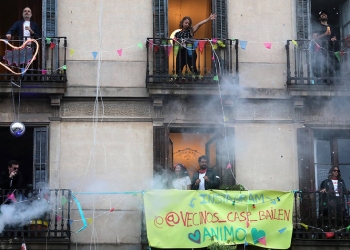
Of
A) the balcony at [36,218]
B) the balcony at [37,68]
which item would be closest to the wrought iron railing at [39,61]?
the balcony at [37,68]

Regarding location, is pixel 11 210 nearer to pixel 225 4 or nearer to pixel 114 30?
pixel 114 30

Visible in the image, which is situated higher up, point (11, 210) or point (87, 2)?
point (87, 2)

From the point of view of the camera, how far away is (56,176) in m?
19.2

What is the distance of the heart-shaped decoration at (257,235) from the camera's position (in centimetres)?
1866

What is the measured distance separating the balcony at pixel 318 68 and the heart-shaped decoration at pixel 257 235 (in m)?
3.09

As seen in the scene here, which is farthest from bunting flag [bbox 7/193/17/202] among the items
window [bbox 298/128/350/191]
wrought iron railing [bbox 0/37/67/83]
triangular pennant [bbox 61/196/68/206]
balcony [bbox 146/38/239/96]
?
window [bbox 298/128/350/191]

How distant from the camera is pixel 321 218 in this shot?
1909cm

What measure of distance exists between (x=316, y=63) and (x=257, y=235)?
4205mm

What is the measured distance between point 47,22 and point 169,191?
4591 mm

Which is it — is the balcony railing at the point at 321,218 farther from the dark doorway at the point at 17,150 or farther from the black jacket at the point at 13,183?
the dark doorway at the point at 17,150

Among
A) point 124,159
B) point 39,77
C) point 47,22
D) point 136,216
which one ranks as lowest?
point 136,216

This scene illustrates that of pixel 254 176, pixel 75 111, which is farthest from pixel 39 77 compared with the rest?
pixel 254 176

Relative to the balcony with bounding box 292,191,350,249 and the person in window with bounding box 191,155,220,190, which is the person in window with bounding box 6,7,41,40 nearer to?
the person in window with bounding box 191,155,220,190

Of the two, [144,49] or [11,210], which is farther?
[144,49]
